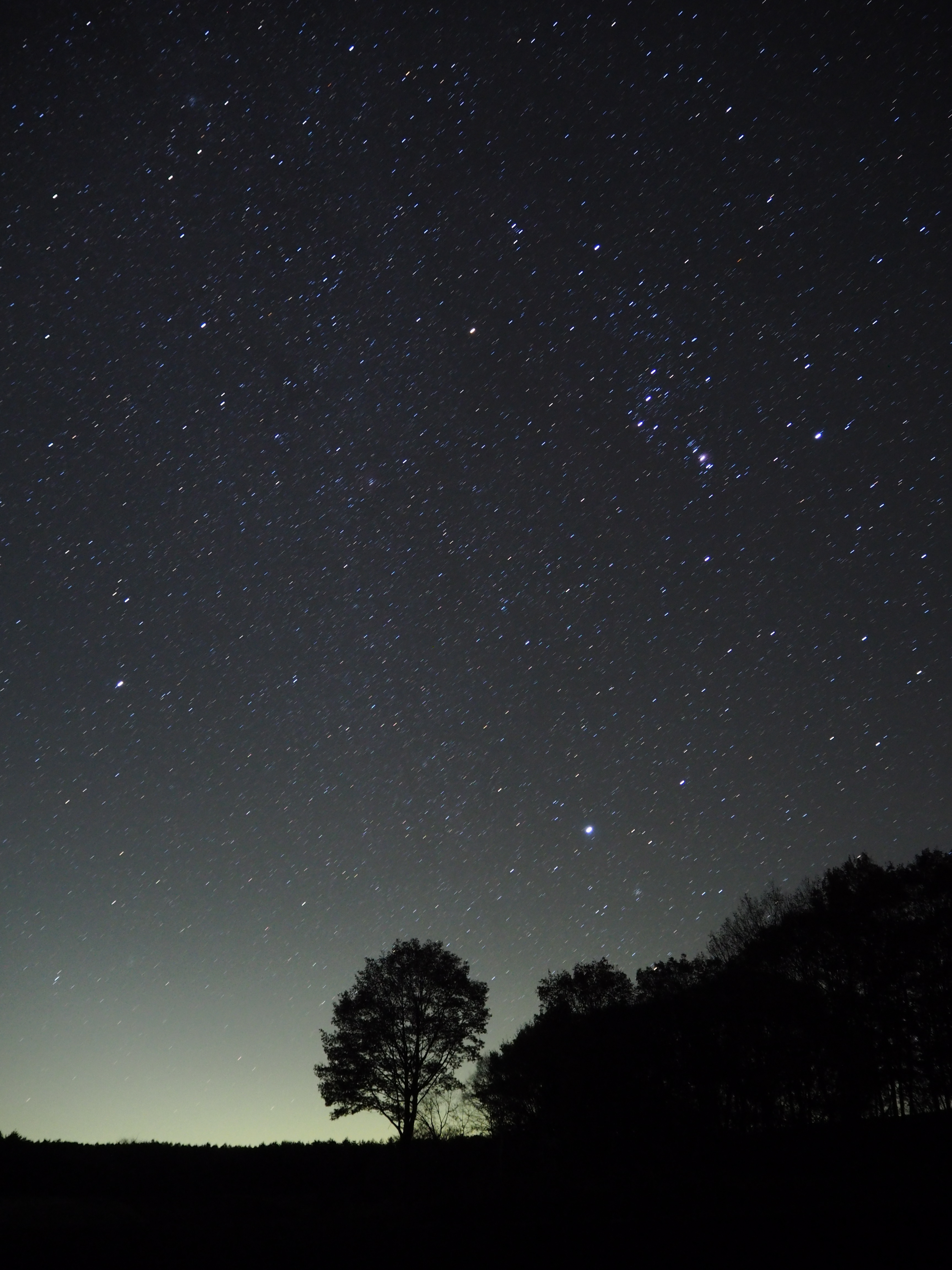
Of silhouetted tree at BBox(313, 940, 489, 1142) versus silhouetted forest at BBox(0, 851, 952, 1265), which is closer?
silhouetted forest at BBox(0, 851, 952, 1265)

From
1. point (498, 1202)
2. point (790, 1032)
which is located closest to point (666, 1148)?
point (790, 1032)

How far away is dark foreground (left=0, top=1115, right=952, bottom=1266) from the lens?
16.1 m

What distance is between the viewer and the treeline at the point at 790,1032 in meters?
32.1

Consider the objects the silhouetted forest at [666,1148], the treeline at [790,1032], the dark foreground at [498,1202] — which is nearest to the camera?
the dark foreground at [498,1202]

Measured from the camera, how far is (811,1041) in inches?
1320

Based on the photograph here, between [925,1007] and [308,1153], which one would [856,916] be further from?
[308,1153]

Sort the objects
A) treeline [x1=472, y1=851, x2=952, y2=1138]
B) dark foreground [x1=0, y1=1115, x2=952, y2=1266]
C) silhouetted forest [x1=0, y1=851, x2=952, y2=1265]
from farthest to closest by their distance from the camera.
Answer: treeline [x1=472, y1=851, x2=952, y2=1138], silhouetted forest [x1=0, y1=851, x2=952, y2=1265], dark foreground [x1=0, y1=1115, x2=952, y2=1266]

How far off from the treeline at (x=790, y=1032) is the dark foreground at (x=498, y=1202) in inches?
107

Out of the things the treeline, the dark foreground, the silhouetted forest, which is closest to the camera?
the dark foreground

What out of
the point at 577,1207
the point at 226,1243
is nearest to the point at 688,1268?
the point at 577,1207

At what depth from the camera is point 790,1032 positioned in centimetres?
3416

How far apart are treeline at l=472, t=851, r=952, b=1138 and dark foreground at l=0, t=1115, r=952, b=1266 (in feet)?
8.93

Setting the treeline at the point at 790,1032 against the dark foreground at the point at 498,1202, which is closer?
the dark foreground at the point at 498,1202

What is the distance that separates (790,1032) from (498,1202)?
59.7ft
